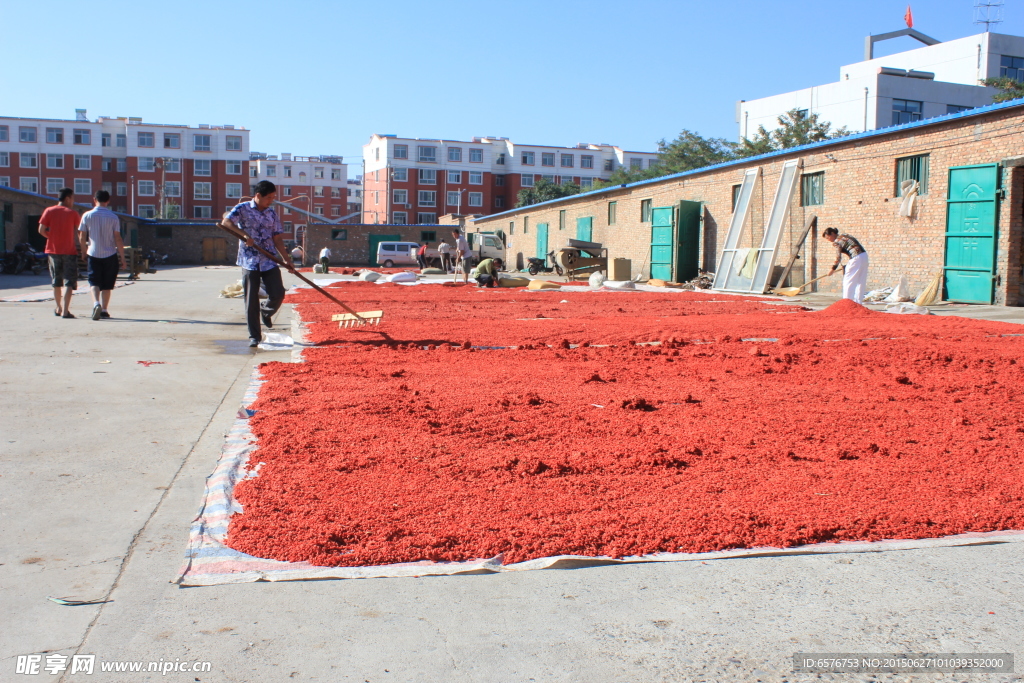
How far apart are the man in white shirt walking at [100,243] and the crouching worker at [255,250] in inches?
114

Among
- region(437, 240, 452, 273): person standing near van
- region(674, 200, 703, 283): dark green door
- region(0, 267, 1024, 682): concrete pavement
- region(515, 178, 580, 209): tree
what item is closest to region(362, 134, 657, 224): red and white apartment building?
region(515, 178, 580, 209): tree

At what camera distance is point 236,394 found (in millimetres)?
5844

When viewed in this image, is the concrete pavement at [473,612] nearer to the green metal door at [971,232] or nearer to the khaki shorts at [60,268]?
the khaki shorts at [60,268]

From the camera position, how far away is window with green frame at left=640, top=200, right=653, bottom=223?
1253 inches

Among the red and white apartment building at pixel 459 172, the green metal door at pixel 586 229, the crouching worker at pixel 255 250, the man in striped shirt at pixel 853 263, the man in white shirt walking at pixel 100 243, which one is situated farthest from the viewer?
the red and white apartment building at pixel 459 172

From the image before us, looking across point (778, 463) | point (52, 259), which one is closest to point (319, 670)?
point (778, 463)

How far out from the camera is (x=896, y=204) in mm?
18609

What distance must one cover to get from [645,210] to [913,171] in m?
14.4

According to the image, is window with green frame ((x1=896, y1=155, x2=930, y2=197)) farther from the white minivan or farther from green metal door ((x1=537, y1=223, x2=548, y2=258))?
the white minivan

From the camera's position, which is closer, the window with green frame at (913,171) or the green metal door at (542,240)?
the window with green frame at (913,171)

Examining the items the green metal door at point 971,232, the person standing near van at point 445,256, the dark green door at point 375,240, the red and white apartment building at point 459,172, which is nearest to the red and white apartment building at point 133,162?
the red and white apartment building at point 459,172

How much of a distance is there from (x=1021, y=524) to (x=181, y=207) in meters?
102

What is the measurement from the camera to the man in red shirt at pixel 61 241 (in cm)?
1112

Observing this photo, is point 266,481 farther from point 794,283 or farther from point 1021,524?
point 794,283
